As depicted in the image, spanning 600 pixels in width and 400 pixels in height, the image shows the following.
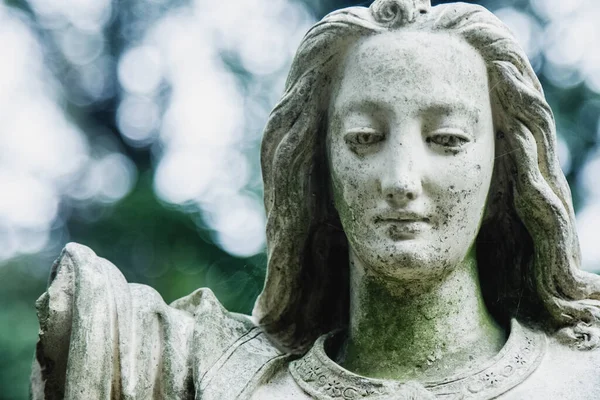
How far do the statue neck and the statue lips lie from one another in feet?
0.59

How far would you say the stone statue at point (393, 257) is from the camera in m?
3.89

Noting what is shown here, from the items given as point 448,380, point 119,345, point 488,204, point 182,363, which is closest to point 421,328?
point 448,380

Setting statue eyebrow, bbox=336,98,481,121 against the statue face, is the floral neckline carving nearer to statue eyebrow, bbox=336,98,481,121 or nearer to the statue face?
the statue face

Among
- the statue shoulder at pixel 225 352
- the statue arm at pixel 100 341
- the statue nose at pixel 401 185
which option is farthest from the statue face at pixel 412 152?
the statue arm at pixel 100 341

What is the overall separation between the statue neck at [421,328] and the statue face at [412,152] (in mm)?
86

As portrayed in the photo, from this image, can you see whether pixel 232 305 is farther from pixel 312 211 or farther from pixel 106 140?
pixel 106 140

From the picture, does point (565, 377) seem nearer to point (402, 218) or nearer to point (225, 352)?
point (402, 218)

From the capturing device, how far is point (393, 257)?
12.8 feet

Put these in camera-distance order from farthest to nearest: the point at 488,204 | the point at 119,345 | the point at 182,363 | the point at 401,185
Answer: the point at 488,204
the point at 182,363
the point at 119,345
the point at 401,185

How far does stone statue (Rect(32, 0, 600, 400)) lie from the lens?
153 inches

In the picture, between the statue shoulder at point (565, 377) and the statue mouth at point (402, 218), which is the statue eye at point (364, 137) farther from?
the statue shoulder at point (565, 377)

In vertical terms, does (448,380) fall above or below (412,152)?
below

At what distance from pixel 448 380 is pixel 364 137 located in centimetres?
70

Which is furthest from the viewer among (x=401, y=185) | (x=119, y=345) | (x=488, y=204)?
(x=488, y=204)
